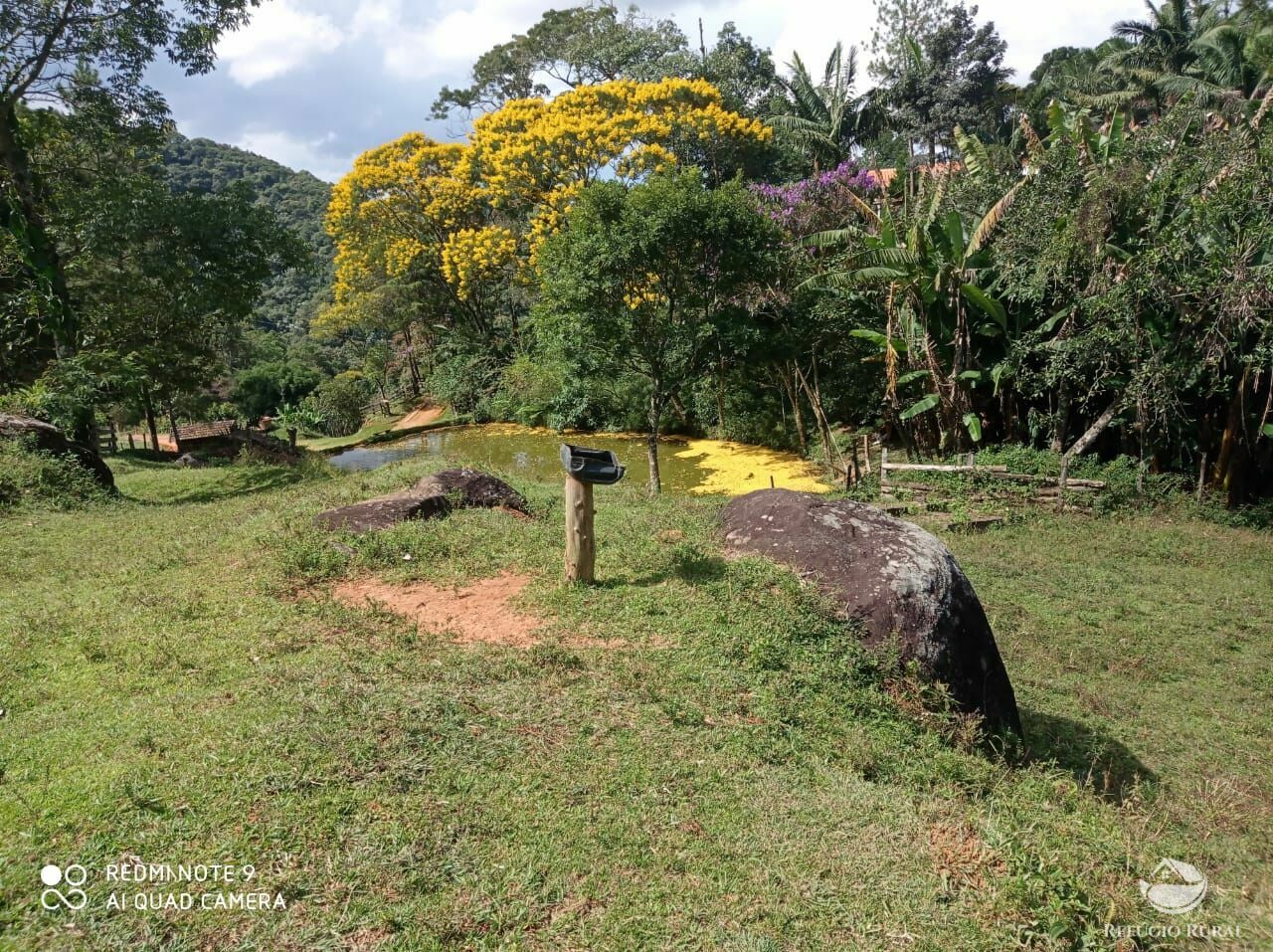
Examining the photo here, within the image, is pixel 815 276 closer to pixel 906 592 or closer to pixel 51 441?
pixel 906 592

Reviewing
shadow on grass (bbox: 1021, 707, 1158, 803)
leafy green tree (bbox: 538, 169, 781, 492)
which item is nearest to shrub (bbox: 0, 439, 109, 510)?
leafy green tree (bbox: 538, 169, 781, 492)

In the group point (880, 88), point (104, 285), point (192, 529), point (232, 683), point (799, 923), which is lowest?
point (799, 923)

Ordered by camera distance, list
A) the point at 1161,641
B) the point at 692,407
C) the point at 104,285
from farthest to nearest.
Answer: the point at 692,407
the point at 104,285
the point at 1161,641

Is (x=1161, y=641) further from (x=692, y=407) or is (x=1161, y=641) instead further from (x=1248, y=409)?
(x=692, y=407)

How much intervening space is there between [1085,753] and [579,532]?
177 inches

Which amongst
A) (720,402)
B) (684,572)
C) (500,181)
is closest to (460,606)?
(684,572)

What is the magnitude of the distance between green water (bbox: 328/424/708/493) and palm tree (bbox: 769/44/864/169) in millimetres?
10561

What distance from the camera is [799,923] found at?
325 centimetres

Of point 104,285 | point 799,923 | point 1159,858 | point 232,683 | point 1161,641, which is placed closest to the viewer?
point 799,923

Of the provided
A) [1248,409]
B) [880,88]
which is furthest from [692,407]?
[880,88]

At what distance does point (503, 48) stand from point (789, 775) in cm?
3409

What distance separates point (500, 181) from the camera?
2362 centimetres

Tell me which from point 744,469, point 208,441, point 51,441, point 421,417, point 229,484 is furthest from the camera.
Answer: point 421,417

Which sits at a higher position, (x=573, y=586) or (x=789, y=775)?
(x=573, y=586)
